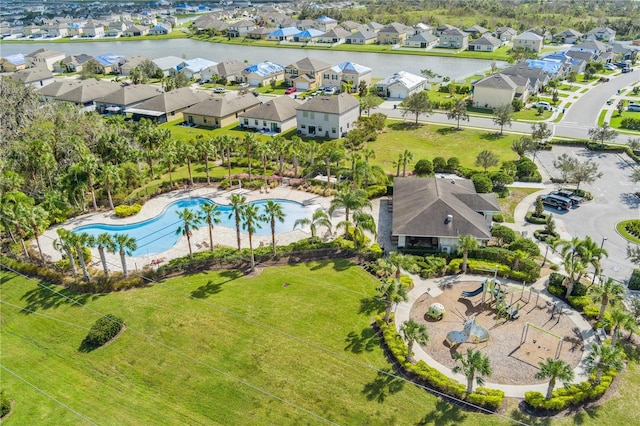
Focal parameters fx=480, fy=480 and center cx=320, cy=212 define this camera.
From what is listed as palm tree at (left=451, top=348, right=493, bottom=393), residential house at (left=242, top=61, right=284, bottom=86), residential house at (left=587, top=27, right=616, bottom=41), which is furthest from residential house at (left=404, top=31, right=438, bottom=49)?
palm tree at (left=451, top=348, right=493, bottom=393)

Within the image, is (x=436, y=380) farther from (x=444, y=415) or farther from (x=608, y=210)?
(x=608, y=210)

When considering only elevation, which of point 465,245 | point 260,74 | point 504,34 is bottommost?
point 465,245

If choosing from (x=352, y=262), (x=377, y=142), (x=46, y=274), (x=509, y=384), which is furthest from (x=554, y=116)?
(x=46, y=274)

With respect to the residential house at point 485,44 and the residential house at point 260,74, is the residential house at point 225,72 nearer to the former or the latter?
the residential house at point 260,74

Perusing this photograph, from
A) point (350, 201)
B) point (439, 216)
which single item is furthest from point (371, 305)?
point (439, 216)

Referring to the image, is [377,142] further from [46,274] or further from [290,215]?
[46,274]

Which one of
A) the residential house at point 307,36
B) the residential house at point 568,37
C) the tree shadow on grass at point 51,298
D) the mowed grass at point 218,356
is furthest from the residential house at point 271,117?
the residential house at point 568,37

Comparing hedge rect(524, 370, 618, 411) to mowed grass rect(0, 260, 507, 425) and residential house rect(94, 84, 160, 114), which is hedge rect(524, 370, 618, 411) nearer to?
mowed grass rect(0, 260, 507, 425)
